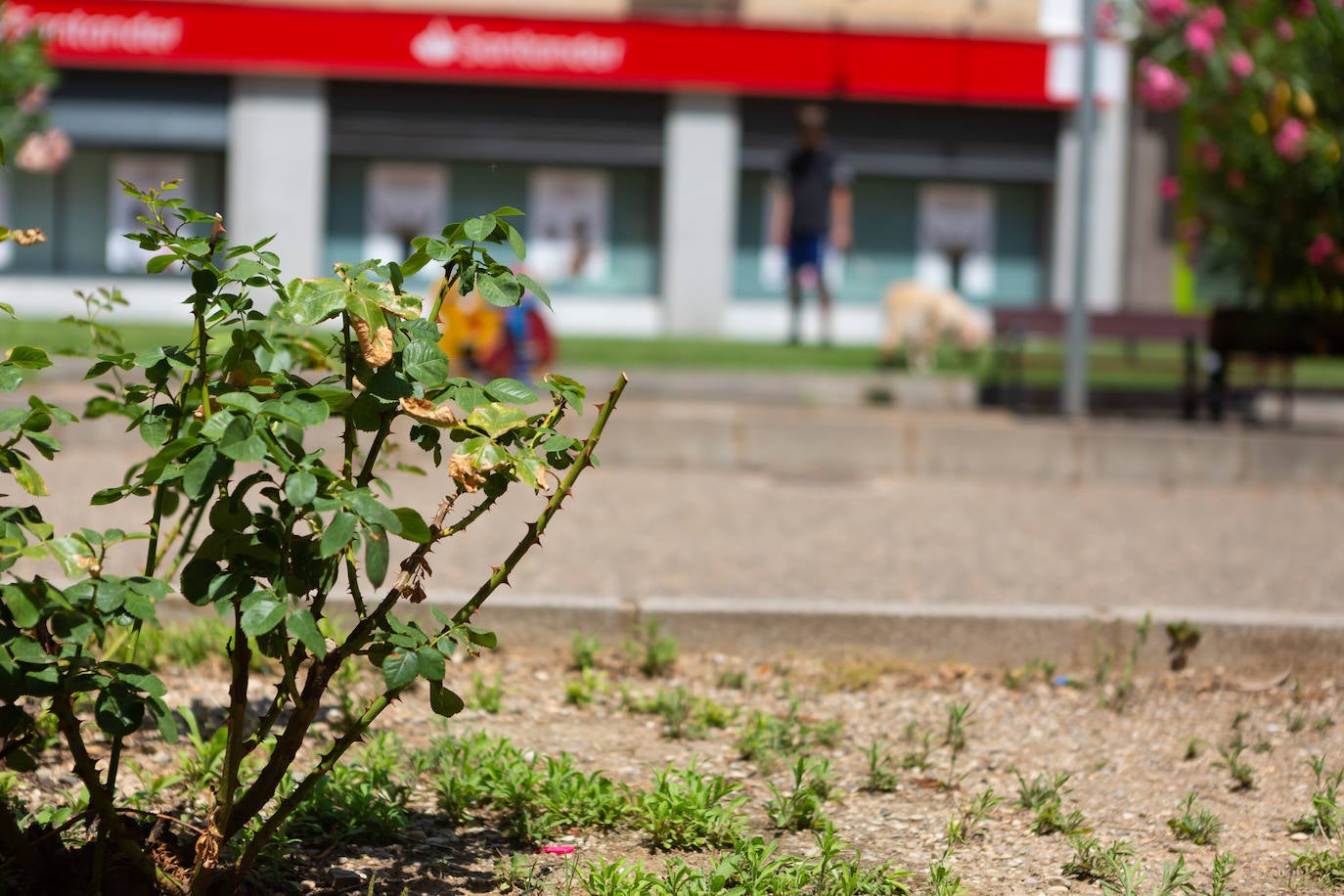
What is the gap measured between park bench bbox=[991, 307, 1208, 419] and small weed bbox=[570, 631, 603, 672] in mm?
8070

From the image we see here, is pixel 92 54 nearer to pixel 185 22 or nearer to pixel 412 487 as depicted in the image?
pixel 185 22

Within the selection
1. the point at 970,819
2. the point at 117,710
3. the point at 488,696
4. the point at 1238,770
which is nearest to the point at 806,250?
the point at 488,696

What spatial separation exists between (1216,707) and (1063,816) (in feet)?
3.57

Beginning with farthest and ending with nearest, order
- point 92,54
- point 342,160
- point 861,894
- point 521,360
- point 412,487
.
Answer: point 342,160 → point 92,54 → point 521,360 → point 412,487 → point 861,894

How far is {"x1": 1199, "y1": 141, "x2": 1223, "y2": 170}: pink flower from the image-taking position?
990 cm

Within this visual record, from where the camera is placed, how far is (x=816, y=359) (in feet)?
50.3

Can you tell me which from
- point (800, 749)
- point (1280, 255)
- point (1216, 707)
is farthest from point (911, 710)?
point (1280, 255)

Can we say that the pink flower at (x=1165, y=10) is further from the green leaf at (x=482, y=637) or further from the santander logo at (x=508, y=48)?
the santander logo at (x=508, y=48)

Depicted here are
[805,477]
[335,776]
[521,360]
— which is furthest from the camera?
[521,360]

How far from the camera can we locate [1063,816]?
326 cm

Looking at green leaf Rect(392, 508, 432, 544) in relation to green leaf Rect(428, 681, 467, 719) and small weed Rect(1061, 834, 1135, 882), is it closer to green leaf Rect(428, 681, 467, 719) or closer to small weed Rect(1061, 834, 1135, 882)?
green leaf Rect(428, 681, 467, 719)

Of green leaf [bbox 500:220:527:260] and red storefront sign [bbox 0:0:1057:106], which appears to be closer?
green leaf [bbox 500:220:527:260]

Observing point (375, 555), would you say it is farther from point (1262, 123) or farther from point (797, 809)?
point (1262, 123)

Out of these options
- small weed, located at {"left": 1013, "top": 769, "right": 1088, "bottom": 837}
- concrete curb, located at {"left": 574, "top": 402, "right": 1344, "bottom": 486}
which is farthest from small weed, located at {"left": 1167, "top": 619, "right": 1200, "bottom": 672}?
concrete curb, located at {"left": 574, "top": 402, "right": 1344, "bottom": 486}
